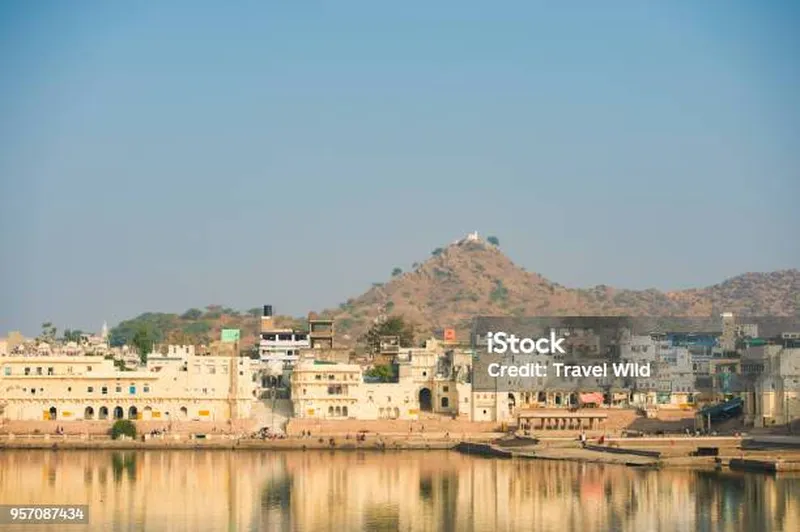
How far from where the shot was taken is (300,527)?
1705 inches

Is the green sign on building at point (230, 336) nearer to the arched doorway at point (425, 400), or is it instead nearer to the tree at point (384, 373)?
the tree at point (384, 373)

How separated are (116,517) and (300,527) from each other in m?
5.08

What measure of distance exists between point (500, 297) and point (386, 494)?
115 m

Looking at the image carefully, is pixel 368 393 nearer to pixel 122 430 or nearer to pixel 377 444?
pixel 377 444

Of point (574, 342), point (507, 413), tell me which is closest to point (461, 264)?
point (574, 342)

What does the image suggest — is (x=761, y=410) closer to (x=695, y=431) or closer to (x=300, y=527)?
(x=695, y=431)

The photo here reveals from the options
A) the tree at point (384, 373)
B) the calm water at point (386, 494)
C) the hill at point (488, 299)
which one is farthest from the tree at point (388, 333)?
the hill at point (488, 299)

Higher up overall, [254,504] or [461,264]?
[461,264]

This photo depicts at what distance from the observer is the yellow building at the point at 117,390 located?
70.4m

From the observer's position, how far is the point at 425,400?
75312mm

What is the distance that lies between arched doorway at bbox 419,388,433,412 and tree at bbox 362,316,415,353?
15.4m

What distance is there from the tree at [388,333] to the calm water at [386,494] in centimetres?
3055

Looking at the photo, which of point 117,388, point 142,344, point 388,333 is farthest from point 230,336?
point 117,388

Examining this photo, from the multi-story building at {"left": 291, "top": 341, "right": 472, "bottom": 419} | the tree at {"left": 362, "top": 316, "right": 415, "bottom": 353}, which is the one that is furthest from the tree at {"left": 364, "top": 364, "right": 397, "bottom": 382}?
the tree at {"left": 362, "top": 316, "right": 415, "bottom": 353}
